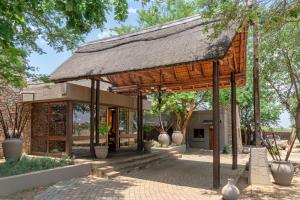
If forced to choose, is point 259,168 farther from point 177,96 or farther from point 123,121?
point 177,96

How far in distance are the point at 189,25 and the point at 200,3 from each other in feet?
8.64

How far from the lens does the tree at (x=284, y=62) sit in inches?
472

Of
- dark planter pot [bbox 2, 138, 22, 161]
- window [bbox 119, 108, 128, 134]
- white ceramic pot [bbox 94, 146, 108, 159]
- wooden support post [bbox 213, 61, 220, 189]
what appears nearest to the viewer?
wooden support post [bbox 213, 61, 220, 189]

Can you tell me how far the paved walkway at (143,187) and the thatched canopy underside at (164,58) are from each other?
3517mm

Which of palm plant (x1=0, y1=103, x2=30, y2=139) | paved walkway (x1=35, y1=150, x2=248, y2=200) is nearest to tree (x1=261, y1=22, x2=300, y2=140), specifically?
paved walkway (x1=35, y1=150, x2=248, y2=200)

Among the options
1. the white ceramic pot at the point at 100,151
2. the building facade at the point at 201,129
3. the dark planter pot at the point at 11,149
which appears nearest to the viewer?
the dark planter pot at the point at 11,149

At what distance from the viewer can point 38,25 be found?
10.1 meters

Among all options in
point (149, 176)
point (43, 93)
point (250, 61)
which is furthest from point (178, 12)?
point (149, 176)

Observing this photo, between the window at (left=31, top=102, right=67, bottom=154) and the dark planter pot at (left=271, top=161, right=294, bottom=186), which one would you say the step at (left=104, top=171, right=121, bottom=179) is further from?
the dark planter pot at (left=271, top=161, right=294, bottom=186)

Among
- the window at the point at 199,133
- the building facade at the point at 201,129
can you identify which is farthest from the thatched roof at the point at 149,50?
the window at the point at 199,133

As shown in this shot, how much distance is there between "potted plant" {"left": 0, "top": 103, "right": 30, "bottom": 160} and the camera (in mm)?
10375

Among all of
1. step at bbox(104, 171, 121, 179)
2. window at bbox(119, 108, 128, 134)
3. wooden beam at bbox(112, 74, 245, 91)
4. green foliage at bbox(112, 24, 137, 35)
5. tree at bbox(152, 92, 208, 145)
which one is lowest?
step at bbox(104, 171, 121, 179)

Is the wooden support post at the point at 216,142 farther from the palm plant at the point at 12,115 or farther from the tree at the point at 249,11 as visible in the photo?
the palm plant at the point at 12,115

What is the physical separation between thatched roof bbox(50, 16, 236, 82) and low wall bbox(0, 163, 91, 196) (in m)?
3.38
